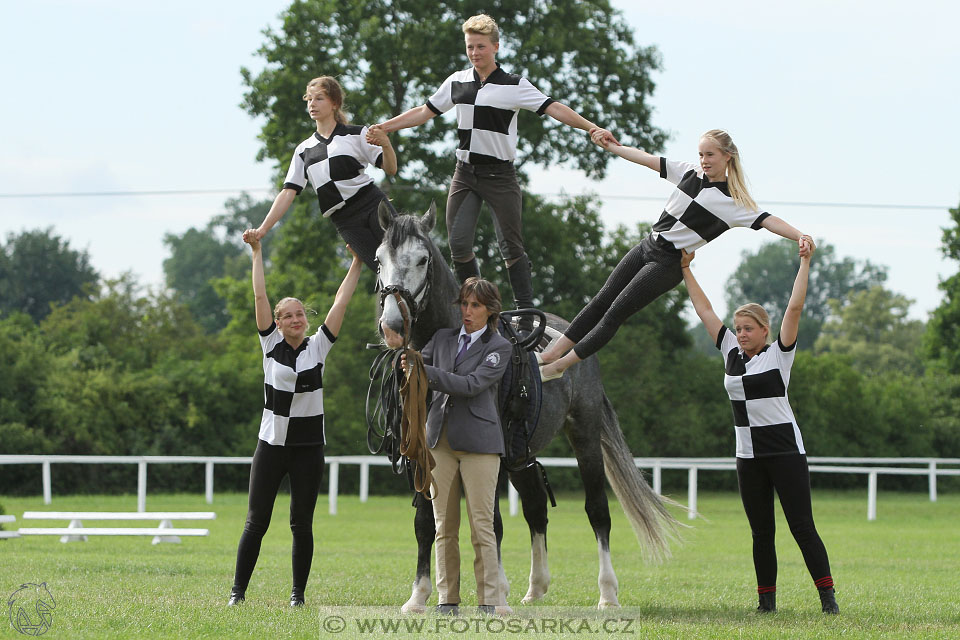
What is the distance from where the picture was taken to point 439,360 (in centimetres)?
609

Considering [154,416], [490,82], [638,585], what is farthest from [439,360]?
[154,416]

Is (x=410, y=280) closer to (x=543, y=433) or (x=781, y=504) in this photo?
(x=543, y=433)

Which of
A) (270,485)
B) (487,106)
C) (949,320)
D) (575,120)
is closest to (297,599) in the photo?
(270,485)

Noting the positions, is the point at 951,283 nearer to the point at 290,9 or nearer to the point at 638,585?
the point at 290,9

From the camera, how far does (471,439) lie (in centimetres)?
591

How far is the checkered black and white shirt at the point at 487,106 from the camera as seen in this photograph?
23.5ft

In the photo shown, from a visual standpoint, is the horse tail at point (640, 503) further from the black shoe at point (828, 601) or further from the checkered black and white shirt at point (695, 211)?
the checkered black and white shirt at point (695, 211)

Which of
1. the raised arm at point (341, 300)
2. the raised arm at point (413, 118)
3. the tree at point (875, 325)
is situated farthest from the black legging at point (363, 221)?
the tree at point (875, 325)

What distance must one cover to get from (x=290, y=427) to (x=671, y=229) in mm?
2671

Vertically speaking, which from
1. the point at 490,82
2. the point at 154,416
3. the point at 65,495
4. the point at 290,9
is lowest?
the point at 65,495

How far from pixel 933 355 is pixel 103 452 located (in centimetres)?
2733

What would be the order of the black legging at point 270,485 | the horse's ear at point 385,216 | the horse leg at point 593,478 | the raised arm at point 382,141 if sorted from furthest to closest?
the horse leg at point 593,478, the raised arm at point 382,141, the black legging at point 270,485, the horse's ear at point 385,216

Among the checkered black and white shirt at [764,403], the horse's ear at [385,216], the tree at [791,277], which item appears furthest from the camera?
the tree at [791,277]

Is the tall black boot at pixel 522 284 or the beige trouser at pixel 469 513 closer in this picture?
the beige trouser at pixel 469 513
